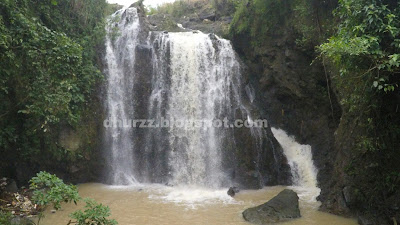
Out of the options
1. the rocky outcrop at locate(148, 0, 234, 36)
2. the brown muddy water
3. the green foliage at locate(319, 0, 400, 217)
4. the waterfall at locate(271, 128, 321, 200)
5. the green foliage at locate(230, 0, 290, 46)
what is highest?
the rocky outcrop at locate(148, 0, 234, 36)

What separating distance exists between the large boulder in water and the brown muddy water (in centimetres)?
20

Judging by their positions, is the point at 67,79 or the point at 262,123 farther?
the point at 262,123

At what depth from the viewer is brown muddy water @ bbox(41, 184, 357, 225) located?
28.3 ft

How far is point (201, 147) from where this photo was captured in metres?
13.2

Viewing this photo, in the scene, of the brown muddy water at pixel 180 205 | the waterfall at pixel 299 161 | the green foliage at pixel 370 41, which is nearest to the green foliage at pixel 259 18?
the waterfall at pixel 299 161

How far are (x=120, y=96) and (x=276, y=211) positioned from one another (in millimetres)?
8332

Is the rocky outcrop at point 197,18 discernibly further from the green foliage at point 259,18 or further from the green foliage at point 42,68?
the green foliage at point 42,68

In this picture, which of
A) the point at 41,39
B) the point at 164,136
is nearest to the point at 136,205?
the point at 164,136

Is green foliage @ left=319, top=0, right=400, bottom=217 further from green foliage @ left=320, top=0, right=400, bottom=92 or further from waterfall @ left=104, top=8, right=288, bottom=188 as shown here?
waterfall @ left=104, top=8, right=288, bottom=188

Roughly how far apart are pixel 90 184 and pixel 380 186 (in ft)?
32.1

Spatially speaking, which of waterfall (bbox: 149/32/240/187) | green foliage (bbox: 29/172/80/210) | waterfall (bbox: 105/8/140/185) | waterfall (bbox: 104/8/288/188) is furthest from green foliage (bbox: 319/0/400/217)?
waterfall (bbox: 105/8/140/185)

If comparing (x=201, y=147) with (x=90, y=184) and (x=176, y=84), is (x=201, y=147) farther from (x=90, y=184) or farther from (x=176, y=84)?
(x=90, y=184)

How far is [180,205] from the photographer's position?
9.98 m

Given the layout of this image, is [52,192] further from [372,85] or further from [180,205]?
[372,85]
